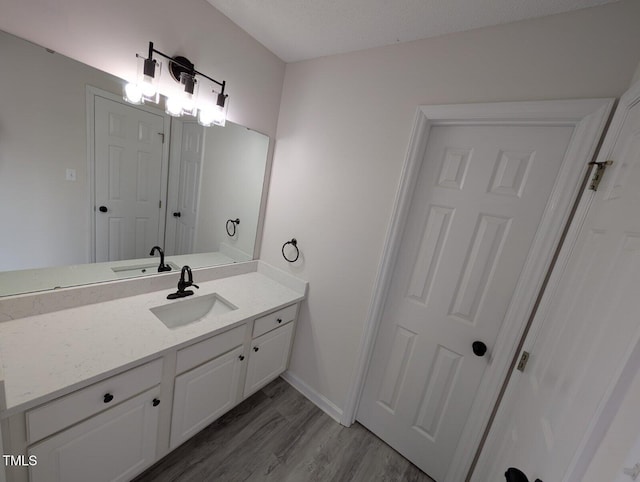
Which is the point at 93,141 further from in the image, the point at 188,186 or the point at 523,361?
the point at 523,361

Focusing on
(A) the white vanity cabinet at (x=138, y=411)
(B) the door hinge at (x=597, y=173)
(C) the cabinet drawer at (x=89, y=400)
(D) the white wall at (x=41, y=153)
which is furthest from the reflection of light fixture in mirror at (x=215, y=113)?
(B) the door hinge at (x=597, y=173)

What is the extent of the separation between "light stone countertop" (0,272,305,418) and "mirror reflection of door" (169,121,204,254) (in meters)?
0.39

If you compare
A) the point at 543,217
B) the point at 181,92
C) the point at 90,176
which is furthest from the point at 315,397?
the point at 181,92

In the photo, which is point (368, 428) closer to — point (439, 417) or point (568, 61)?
point (439, 417)

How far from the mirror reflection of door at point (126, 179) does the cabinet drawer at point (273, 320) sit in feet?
2.68

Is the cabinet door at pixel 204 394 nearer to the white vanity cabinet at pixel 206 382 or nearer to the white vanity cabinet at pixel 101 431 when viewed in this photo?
the white vanity cabinet at pixel 206 382

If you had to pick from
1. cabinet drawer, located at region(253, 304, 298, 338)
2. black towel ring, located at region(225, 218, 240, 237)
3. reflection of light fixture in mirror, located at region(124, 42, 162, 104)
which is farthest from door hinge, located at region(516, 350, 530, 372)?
reflection of light fixture in mirror, located at region(124, 42, 162, 104)

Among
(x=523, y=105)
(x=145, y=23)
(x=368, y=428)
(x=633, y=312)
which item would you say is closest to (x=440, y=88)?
(x=523, y=105)

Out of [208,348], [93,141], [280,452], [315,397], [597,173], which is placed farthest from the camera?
[315,397]

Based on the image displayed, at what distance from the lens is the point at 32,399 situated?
0.76 m

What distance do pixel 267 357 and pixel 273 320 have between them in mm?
280

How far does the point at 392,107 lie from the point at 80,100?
1.54 meters

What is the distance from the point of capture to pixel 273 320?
5.54 ft

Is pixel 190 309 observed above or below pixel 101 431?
above
